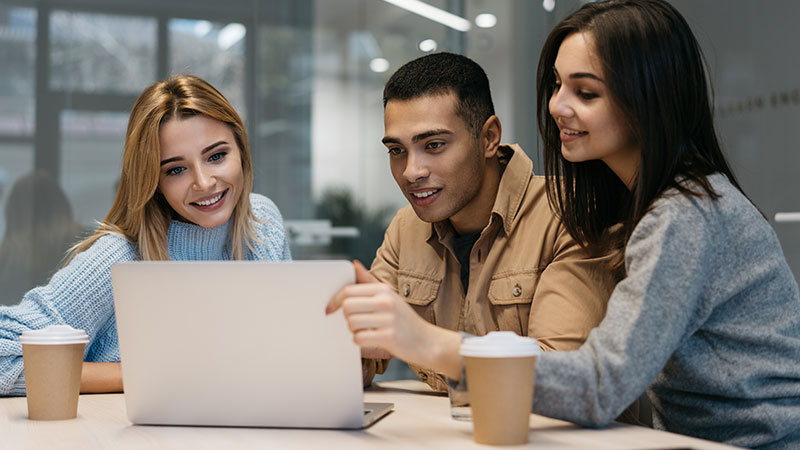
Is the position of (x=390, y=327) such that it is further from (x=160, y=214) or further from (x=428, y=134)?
(x=160, y=214)

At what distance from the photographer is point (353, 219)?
139 inches

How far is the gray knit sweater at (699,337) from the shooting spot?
1.20m

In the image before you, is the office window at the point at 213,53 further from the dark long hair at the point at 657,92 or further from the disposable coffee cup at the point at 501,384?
the disposable coffee cup at the point at 501,384

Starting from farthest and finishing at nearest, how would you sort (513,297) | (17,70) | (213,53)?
(213,53) < (17,70) < (513,297)

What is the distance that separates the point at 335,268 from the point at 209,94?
102cm

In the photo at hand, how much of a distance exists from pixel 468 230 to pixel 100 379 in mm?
917

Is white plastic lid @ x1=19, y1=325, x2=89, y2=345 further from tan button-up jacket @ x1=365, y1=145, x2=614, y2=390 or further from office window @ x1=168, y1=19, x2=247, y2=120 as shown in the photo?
office window @ x1=168, y1=19, x2=247, y2=120

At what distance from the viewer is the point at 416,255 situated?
2021 mm

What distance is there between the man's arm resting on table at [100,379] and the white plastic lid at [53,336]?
34cm

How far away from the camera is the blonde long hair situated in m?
1.87

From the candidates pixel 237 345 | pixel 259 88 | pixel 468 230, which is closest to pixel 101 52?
pixel 259 88

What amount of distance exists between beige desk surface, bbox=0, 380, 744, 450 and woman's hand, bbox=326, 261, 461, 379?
4.4 inches

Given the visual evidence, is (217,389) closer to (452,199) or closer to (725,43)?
(452,199)

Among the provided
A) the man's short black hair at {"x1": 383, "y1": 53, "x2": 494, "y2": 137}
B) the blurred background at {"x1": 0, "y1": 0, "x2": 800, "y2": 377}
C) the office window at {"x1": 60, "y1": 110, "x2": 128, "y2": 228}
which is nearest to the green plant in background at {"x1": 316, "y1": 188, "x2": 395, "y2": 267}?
the blurred background at {"x1": 0, "y1": 0, "x2": 800, "y2": 377}
